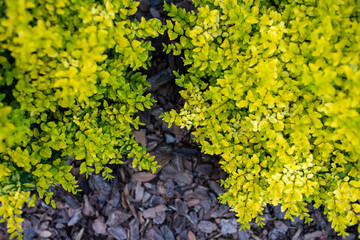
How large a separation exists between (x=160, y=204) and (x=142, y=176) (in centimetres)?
45

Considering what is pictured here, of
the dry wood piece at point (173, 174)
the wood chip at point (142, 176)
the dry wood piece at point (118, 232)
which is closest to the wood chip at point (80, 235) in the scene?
the dry wood piece at point (118, 232)

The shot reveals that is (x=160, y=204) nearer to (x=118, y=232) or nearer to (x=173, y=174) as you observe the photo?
(x=173, y=174)

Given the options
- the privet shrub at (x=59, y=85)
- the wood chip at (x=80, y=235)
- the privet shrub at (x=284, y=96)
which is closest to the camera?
the privet shrub at (x=59, y=85)

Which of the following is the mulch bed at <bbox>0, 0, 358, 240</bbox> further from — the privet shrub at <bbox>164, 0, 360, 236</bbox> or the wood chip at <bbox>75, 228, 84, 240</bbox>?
the privet shrub at <bbox>164, 0, 360, 236</bbox>

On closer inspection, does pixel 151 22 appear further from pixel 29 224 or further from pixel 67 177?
pixel 29 224

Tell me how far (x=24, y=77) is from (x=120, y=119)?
2.83ft

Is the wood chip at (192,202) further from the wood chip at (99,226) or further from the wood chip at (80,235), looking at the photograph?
the wood chip at (80,235)

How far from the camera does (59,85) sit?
6.01 ft

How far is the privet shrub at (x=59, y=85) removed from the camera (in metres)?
1.79

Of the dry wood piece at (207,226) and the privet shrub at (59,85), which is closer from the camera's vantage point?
the privet shrub at (59,85)

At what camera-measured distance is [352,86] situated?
6.08 ft

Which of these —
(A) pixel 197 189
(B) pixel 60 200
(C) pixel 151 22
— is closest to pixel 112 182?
(B) pixel 60 200

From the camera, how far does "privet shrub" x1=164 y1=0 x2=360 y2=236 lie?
1.95 meters

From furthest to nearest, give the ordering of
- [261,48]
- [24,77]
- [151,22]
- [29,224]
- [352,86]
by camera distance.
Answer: [29,224] < [151,22] < [261,48] < [24,77] < [352,86]
